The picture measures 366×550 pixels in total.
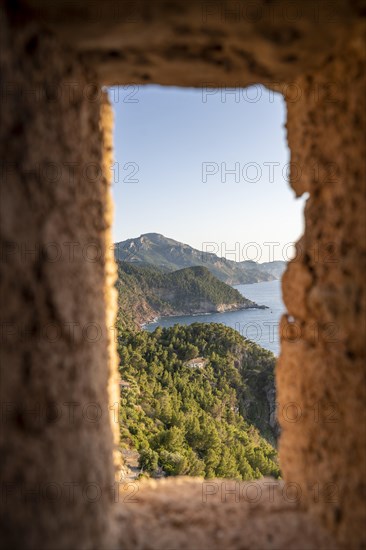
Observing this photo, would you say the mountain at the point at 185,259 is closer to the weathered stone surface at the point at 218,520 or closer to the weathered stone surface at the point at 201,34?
the weathered stone surface at the point at 218,520

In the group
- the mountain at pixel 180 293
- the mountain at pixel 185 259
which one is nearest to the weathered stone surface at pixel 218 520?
the mountain at pixel 180 293

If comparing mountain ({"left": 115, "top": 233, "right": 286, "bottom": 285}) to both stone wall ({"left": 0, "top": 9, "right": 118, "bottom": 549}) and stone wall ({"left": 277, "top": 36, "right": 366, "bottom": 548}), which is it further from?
stone wall ({"left": 0, "top": 9, "right": 118, "bottom": 549})

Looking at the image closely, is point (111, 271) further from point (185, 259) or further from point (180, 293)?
point (185, 259)

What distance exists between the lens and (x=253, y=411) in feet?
99.7

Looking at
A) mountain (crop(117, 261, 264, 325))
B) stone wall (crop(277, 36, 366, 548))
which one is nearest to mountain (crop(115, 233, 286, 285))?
mountain (crop(117, 261, 264, 325))

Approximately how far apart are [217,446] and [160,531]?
15230mm

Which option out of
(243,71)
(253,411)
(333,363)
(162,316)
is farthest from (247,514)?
(162,316)

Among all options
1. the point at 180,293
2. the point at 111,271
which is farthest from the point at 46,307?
the point at 180,293

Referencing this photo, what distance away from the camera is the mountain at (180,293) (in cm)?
6850

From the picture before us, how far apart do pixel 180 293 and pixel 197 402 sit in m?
52.4

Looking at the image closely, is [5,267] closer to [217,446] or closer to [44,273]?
[44,273]

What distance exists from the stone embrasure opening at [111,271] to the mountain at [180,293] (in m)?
63.7

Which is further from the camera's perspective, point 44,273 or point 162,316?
point 162,316

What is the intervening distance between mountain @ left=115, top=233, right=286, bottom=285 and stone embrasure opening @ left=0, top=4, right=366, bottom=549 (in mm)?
117674
